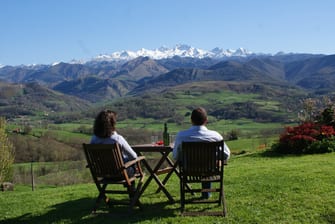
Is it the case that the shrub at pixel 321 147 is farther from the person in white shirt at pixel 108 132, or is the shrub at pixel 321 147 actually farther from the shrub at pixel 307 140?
the person in white shirt at pixel 108 132

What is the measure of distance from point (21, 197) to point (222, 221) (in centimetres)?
482

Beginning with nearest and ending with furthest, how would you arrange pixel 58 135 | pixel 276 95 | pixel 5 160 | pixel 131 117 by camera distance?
pixel 5 160 < pixel 58 135 < pixel 131 117 < pixel 276 95

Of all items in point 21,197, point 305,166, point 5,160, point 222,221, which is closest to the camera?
point 222,221

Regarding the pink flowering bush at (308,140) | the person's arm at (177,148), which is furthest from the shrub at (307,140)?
the person's arm at (177,148)

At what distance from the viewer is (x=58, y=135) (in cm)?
7825

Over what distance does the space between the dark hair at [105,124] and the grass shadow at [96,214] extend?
4.08 ft

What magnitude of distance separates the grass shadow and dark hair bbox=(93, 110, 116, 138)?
1245 millimetres

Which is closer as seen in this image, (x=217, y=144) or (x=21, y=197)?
(x=217, y=144)

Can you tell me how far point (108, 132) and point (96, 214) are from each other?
131 centimetres

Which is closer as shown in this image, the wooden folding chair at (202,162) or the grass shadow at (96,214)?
the wooden folding chair at (202,162)

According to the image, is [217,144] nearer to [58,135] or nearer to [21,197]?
[21,197]

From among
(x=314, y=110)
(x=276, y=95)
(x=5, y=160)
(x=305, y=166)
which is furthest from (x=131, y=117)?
(x=305, y=166)

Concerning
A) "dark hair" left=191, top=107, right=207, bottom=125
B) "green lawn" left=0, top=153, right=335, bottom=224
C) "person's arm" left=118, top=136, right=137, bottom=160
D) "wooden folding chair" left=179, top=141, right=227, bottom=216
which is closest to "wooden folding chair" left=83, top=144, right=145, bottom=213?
"person's arm" left=118, top=136, right=137, bottom=160

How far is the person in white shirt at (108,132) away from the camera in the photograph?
21.4ft
